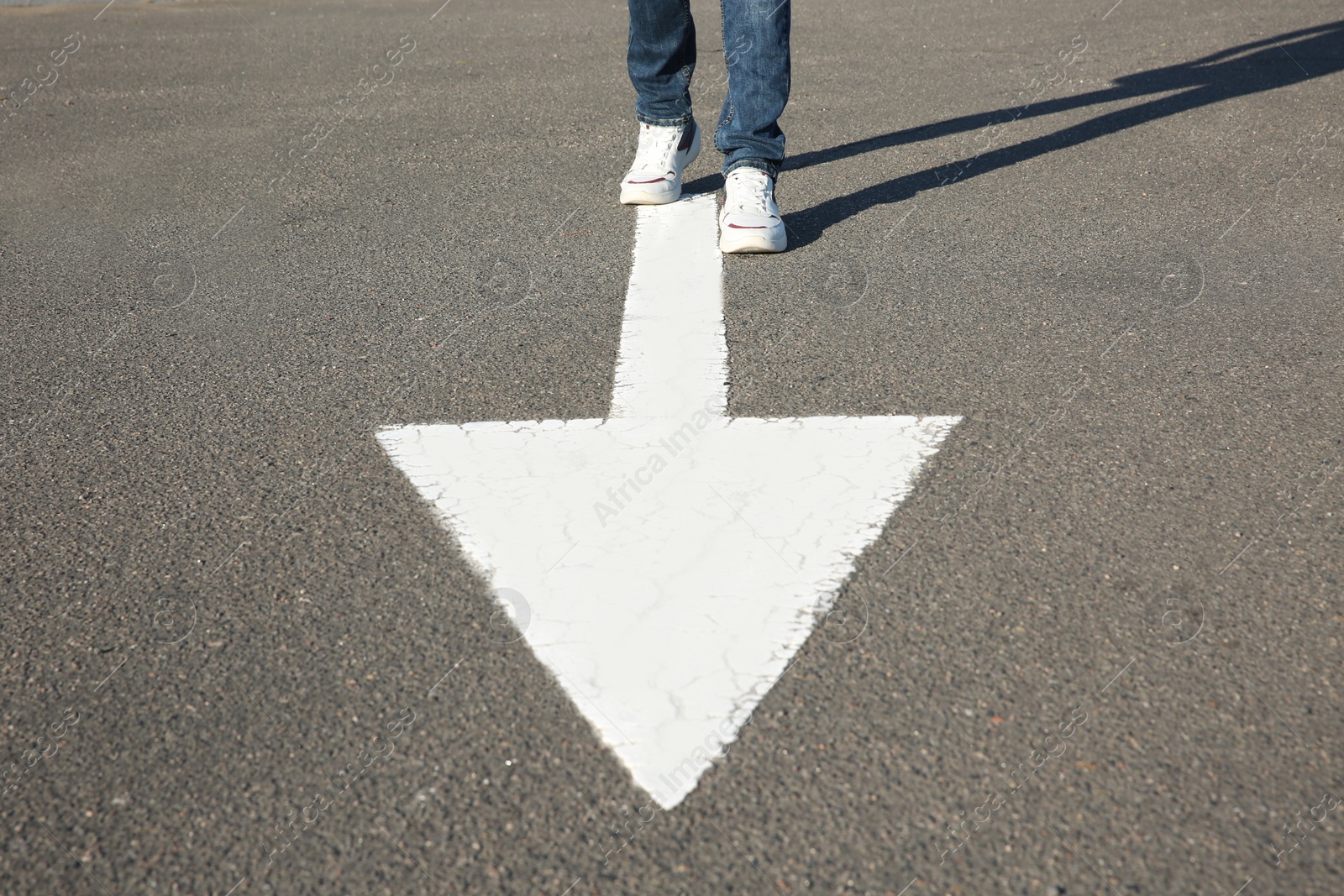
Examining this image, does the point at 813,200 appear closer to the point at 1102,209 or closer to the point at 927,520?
the point at 1102,209

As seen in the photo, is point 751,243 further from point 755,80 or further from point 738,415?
point 738,415

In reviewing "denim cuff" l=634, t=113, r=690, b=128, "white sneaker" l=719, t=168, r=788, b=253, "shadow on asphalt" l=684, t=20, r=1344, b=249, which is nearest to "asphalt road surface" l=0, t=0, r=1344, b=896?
"shadow on asphalt" l=684, t=20, r=1344, b=249

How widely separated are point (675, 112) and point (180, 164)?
2.40 m

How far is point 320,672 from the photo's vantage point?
75.0 inches

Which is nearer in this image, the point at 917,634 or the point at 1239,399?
the point at 917,634

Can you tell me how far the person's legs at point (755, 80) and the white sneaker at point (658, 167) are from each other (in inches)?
14.4

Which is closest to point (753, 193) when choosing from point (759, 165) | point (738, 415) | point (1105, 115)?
point (759, 165)

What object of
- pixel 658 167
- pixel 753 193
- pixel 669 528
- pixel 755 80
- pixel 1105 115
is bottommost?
pixel 1105 115

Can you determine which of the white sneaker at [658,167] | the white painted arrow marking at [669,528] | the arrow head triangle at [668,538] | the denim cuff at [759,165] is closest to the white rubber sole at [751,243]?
the denim cuff at [759,165]

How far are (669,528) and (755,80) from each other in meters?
2.12

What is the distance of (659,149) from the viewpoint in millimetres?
4250

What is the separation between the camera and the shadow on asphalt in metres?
4.21

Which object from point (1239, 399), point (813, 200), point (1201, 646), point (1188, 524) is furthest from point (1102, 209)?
point (1201, 646)

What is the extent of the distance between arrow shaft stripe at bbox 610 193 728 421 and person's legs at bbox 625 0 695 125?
14.5 inches
